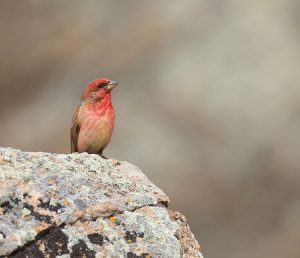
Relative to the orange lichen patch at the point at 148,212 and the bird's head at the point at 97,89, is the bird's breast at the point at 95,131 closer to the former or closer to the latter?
the bird's head at the point at 97,89

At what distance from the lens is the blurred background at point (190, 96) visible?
1647 centimetres

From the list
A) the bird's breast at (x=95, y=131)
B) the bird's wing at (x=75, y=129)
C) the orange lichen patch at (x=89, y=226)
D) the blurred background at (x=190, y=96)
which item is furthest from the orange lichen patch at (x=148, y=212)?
the blurred background at (x=190, y=96)

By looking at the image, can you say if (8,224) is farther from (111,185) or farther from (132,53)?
(132,53)

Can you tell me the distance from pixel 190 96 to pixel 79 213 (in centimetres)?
1535

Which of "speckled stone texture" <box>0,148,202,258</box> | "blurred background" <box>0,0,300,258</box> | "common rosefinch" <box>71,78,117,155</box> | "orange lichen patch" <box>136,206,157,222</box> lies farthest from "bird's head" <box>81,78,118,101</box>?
"blurred background" <box>0,0,300,258</box>

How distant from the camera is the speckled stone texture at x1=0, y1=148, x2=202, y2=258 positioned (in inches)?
164

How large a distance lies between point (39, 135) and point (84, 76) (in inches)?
85.1

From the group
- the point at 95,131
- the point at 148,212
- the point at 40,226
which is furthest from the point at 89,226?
the point at 95,131

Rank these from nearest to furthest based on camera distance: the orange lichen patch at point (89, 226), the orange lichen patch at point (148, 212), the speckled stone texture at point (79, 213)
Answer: the speckled stone texture at point (79, 213) < the orange lichen patch at point (89, 226) < the orange lichen patch at point (148, 212)

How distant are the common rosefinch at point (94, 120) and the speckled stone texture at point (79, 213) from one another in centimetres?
261

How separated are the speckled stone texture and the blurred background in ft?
32.6

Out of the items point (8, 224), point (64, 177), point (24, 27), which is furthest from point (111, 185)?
point (24, 27)

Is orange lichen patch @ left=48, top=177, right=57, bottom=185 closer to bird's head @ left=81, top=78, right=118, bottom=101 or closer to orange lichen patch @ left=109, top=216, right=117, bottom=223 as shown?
orange lichen patch @ left=109, top=216, right=117, bottom=223

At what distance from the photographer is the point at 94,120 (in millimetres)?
7824
